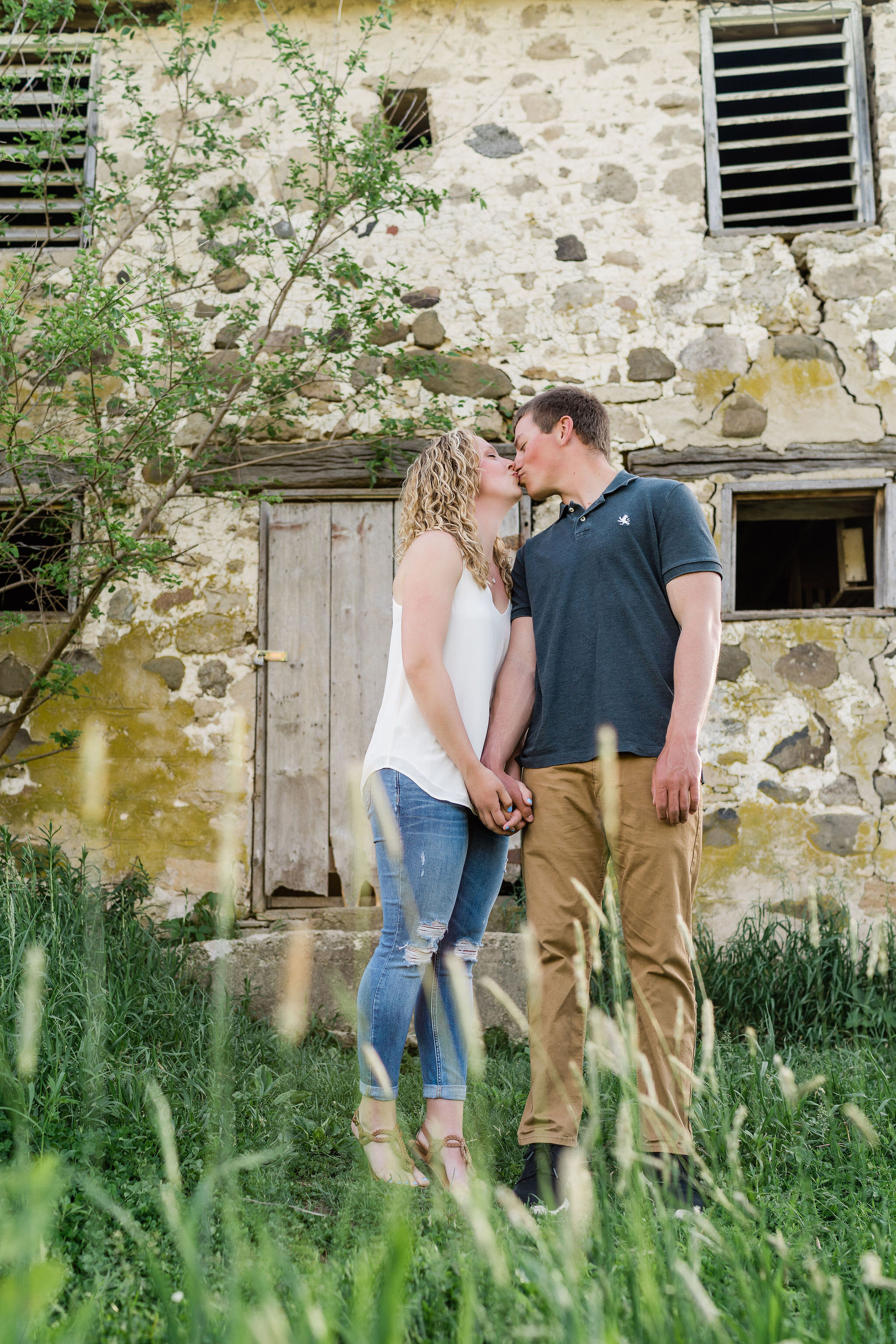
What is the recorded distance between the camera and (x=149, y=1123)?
2455 millimetres

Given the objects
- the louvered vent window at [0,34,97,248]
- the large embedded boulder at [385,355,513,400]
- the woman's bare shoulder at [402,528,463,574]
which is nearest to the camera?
the woman's bare shoulder at [402,528,463,574]

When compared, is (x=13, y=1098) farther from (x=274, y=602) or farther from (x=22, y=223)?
(x=22, y=223)

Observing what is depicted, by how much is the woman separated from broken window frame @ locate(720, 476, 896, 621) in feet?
8.46

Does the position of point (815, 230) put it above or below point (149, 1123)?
above

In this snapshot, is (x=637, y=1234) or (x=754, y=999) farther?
(x=754, y=999)

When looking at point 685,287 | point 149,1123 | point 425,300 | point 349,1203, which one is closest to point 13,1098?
point 149,1123

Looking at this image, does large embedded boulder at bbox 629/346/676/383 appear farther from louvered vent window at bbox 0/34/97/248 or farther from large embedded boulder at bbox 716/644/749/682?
louvered vent window at bbox 0/34/97/248

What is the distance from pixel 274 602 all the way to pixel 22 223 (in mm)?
2640

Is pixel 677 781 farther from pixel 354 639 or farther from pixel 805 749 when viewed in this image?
pixel 354 639

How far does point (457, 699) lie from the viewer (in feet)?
8.03

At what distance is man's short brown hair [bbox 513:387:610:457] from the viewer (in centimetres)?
267

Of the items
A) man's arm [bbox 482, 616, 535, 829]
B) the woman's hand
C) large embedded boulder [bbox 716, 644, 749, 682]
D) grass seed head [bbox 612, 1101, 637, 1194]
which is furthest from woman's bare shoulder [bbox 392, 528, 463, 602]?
large embedded boulder [bbox 716, 644, 749, 682]

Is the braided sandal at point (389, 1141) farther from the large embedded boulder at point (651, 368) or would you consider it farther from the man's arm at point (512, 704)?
the large embedded boulder at point (651, 368)

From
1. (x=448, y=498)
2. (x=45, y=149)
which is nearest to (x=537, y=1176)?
(x=448, y=498)
